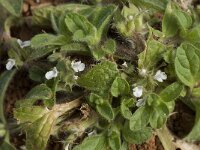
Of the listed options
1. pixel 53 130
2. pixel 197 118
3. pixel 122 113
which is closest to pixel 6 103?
pixel 53 130

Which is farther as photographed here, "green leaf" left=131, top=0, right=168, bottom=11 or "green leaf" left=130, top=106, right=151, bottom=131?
"green leaf" left=131, top=0, right=168, bottom=11

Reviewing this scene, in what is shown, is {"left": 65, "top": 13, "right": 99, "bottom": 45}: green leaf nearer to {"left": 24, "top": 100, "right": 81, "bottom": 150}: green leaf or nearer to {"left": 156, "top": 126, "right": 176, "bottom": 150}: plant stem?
{"left": 24, "top": 100, "right": 81, "bottom": 150}: green leaf

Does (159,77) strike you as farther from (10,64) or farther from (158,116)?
(10,64)

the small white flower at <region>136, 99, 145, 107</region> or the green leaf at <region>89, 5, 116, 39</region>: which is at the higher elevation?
the green leaf at <region>89, 5, 116, 39</region>

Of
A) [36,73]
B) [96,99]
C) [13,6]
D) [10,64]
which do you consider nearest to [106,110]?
[96,99]

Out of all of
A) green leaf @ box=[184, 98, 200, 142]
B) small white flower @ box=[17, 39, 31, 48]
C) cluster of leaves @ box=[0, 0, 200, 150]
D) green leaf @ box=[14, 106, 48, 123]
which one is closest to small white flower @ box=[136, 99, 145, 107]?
cluster of leaves @ box=[0, 0, 200, 150]

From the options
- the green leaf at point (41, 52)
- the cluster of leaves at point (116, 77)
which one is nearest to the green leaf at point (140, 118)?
the cluster of leaves at point (116, 77)

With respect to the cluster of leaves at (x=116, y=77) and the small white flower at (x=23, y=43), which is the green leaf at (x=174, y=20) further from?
the small white flower at (x=23, y=43)
